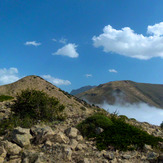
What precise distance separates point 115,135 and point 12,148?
6.33 metres

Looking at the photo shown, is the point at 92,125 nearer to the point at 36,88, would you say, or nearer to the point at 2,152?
the point at 2,152

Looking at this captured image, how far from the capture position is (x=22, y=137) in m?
10.0

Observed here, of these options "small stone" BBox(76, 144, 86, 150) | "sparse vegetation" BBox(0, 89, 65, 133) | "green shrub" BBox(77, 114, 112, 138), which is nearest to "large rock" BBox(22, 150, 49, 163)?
"small stone" BBox(76, 144, 86, 150)

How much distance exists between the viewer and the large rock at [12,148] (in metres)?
9.09

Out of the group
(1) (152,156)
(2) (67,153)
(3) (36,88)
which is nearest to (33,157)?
(2) (67,153)

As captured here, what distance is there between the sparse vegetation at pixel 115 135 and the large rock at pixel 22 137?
149 inches

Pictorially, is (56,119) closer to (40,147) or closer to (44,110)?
(44,110)

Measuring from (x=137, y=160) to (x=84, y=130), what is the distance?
13.2 feet

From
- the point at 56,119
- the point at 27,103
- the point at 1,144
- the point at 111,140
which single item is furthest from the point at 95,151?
the point at 27,103

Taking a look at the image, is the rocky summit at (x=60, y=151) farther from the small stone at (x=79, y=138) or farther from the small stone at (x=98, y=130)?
the small stone at (x=98, y=130)

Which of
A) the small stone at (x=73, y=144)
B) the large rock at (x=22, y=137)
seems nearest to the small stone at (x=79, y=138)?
the small stone at (x=73, y=144)

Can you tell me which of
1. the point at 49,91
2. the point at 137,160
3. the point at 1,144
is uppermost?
the point at 49,91

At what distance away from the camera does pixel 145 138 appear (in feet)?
37.4

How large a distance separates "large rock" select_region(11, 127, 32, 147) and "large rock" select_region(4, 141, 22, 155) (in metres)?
0.35
